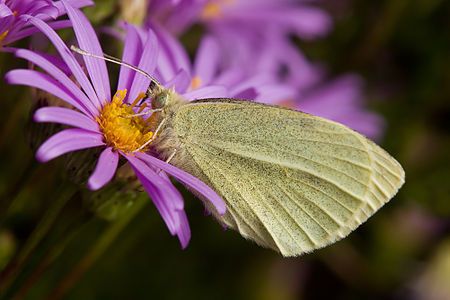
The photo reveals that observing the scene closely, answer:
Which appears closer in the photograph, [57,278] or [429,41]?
[57,278]

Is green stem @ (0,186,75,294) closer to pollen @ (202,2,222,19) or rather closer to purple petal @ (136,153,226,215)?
purple petal @ (136,153,226,215)

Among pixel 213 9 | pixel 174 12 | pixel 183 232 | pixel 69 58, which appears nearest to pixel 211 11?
pixel 213 9

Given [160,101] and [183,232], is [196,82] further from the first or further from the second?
[183,232]

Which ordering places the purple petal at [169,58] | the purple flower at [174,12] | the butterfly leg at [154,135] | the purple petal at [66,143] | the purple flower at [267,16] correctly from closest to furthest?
the purple petal at [66,143], the butterfly leg at [154,135], the purple petal at [169,58], the purple flower at [174,12], the purple flower at [267,16]

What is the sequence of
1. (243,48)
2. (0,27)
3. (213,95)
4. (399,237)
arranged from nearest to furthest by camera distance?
(0,27), (213,95), (243,48), (399,237)

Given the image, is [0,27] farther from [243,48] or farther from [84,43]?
[243,48]

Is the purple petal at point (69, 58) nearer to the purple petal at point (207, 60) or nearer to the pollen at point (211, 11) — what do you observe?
the purple petal at point (207, 60)

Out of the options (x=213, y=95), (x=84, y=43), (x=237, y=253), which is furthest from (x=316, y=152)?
(x=237, y=253)

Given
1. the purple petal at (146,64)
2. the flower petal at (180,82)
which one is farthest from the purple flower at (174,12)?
the purple petal at (146,64)
